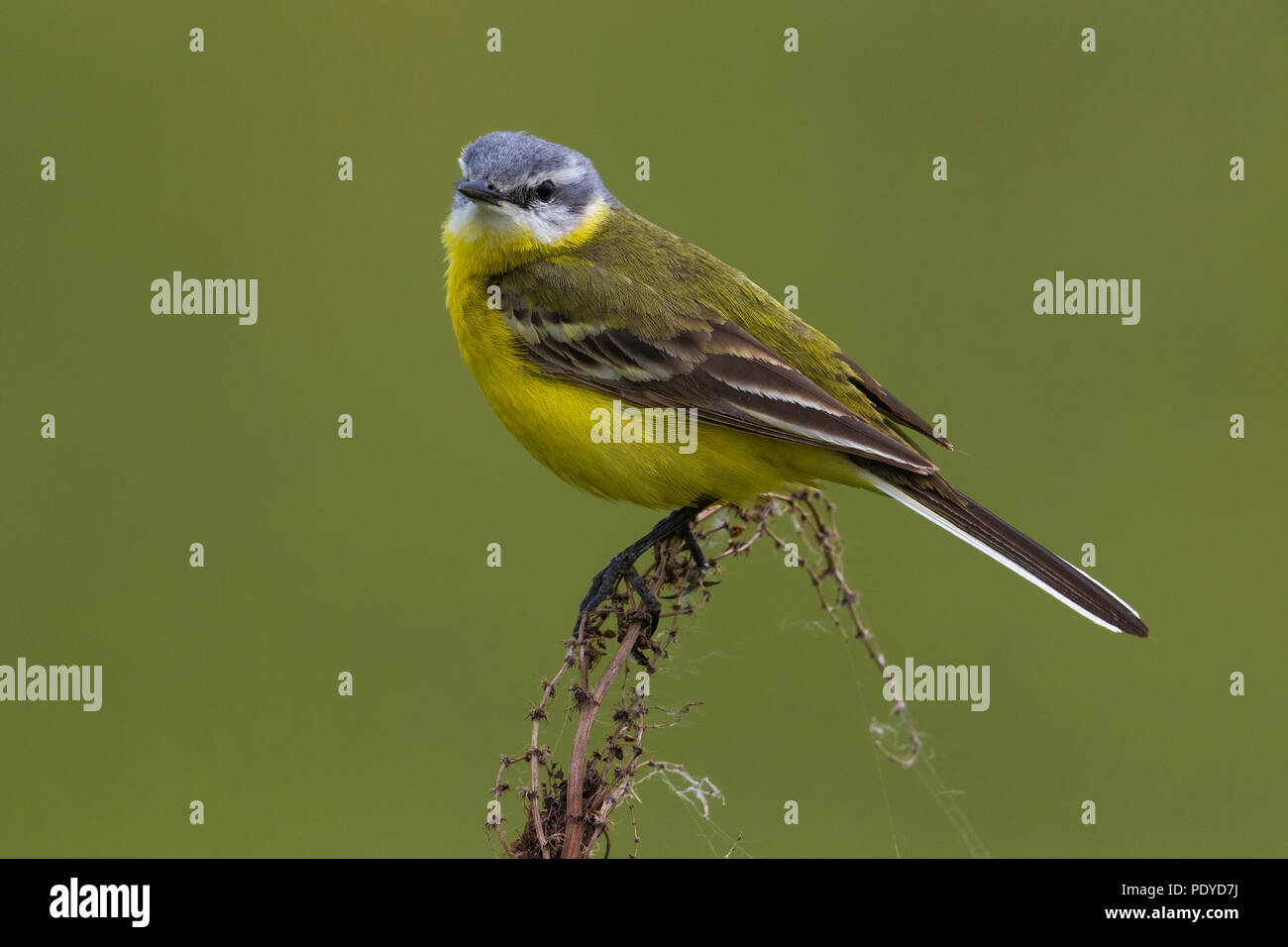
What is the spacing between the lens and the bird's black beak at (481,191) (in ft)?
22.3

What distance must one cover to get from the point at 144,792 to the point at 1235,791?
22.2 feet

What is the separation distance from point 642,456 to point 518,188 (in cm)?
152

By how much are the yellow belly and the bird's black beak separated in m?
0.71

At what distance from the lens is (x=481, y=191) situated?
6.80 meters

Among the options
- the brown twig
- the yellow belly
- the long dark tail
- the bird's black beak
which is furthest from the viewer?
the bird's black beak

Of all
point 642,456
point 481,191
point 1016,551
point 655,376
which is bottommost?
point 1016,551

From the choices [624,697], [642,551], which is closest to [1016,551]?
[642,551]

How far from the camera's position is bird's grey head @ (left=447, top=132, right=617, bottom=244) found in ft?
22.7

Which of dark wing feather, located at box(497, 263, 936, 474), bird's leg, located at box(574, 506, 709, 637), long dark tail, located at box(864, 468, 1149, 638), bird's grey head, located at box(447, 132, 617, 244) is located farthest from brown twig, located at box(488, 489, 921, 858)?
bird's grey head, located at box(447, 132, 617, 244)

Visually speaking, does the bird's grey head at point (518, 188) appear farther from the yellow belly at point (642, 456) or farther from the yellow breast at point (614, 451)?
the yellow belly at point (642, 456)

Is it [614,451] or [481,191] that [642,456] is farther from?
[481,191]

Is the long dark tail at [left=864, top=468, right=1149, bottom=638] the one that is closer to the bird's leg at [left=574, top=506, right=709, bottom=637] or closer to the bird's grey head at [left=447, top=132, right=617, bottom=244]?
the bird's leg at [left=574, top=506, right=709, bottom=637]

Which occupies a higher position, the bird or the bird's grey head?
the bird's grey head

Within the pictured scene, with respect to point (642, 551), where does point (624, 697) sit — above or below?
below
